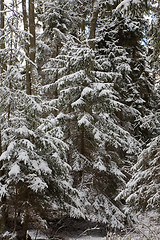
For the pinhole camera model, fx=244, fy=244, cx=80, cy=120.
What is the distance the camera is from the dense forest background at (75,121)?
6461 millimetres

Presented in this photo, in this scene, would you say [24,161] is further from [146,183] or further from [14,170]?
[146,183]

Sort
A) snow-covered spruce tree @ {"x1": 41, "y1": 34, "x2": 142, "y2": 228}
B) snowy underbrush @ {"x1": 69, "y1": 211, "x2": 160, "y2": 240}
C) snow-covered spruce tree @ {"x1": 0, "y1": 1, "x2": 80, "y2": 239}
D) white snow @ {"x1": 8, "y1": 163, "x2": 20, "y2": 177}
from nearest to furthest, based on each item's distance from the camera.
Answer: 1. snowy underbrush @ {"x1": 69, "y1": 211, "x2": 160, "y2": 240}
2. white snow @ {"x1": 8, "y1": 163, "x2": 20, "y2": 177}
3. snow-covered spruce tree @ {"x1": 0, "y1": 1, "x2": 80, "y2": 239}
4. snow-covered spruce tree @ {"x1": 41, "y1": 34, "x2": 142, "y2": 228}

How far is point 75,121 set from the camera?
1038cm

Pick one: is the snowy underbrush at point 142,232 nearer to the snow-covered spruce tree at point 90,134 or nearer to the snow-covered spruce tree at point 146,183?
the snow-covered spruce tree at point 146,183

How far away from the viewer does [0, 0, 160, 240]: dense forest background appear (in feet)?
21.2

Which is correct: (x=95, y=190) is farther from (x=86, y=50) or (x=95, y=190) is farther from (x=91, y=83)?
(x=86, y=50)

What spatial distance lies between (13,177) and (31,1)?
7479mm

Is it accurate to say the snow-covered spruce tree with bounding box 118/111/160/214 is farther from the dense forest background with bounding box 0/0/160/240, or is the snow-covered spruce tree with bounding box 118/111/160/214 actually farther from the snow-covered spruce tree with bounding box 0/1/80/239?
the snow-covered spruce tree with bounding box 0/1/80/239

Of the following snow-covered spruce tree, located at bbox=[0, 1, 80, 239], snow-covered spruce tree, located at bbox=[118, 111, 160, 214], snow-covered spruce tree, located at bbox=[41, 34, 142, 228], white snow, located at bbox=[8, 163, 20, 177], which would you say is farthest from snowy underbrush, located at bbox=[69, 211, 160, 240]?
white snow, located at bbox=[8, 163, 20, 177]

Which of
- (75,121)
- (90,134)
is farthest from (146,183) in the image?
(75,121)

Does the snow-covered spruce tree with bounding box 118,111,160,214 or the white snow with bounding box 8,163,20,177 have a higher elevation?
the white snow with bounding box 8,163,20,177

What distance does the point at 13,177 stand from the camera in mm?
6047

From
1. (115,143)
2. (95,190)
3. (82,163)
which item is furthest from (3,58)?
(95,190)

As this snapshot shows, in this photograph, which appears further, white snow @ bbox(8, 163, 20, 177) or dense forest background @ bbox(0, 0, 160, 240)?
dense forest background @ bbox(0, 0, 160, 240)
